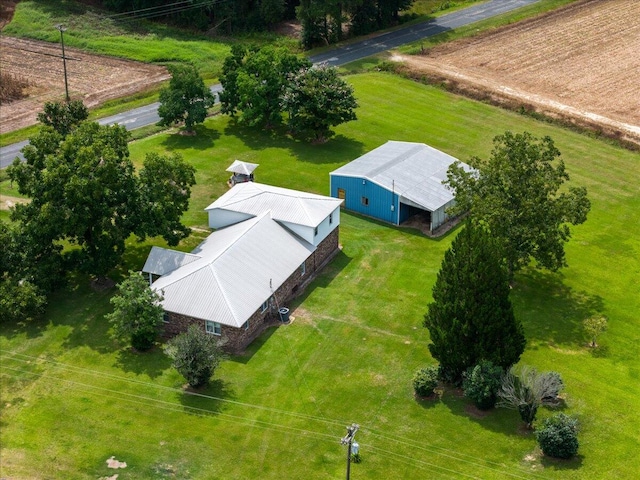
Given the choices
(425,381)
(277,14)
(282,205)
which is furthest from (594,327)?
(277,14)

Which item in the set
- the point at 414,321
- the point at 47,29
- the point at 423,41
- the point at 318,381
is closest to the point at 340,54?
the point at 423,41

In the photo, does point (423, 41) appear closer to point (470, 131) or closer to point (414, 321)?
point (470, 131)

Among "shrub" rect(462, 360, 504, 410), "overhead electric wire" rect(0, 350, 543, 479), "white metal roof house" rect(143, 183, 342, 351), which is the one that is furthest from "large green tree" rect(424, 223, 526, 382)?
"white metal roof house" rect(143, 183, 342, 351)

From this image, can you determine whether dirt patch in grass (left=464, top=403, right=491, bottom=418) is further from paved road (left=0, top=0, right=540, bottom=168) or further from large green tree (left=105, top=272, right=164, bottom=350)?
paved road (left=0, top=0, right=540, bottom=168)

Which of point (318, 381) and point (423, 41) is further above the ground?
point (423, 41)

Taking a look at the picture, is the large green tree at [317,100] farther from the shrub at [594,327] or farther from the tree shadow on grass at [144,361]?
the tree shadow on grass at [144,361]
